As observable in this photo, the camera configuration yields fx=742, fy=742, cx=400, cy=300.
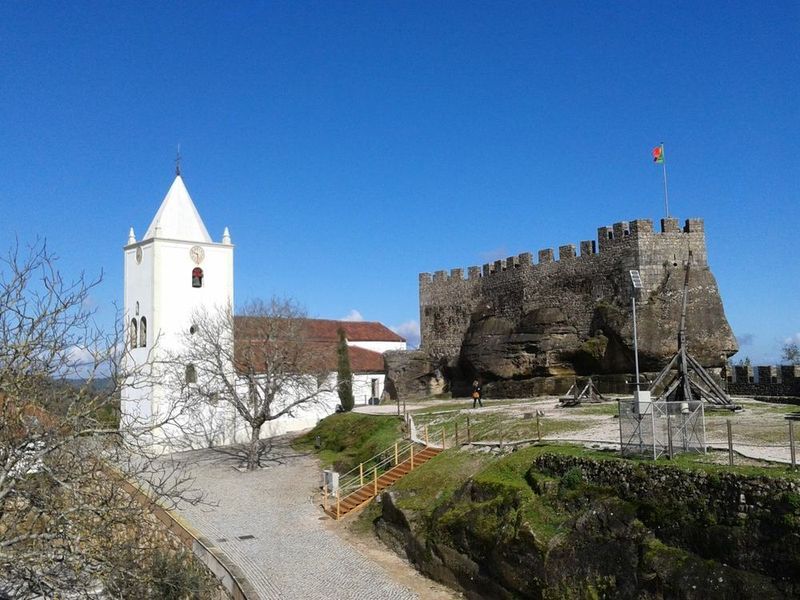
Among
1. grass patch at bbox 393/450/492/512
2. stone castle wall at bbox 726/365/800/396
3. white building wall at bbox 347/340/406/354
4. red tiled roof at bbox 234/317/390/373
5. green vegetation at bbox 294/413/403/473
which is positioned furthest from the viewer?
white building wall at bbox 347/340/406/354

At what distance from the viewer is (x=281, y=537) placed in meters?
21.0

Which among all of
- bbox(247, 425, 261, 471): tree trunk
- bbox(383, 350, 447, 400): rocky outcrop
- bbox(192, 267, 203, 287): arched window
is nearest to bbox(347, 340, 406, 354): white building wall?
bbox(383, 350, 447, 400): rocky outcrop

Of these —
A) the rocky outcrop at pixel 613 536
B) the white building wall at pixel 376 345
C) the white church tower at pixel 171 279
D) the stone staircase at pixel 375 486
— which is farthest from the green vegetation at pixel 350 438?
the white building wall at pixel 376 345

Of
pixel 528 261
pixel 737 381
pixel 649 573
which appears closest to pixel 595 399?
pixel 737 381

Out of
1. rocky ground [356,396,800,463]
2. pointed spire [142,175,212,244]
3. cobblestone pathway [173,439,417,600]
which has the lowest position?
cobblestone pathway [173,439,417,600]

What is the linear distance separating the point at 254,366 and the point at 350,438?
280 inches

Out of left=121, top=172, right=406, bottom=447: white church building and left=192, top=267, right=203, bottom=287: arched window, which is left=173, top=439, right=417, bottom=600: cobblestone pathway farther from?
left=192, top=267, right=203, bottom=287: arched window

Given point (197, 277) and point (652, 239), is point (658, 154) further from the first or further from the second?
point (197, 277)

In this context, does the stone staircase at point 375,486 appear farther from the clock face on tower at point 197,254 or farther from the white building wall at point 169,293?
the clock face on tower at point 197,254

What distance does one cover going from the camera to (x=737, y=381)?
2867 centimetres

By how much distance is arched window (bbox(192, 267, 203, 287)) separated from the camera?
38406mm

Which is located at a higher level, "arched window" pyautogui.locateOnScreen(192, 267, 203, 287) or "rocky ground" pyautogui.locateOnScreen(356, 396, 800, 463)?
"arched window" pyautogui.locateOnScreen(192, 267, 203, 287)

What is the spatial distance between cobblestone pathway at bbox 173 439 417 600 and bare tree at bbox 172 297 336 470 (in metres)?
2.93

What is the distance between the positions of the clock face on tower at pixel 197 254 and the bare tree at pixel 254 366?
2813 mm
